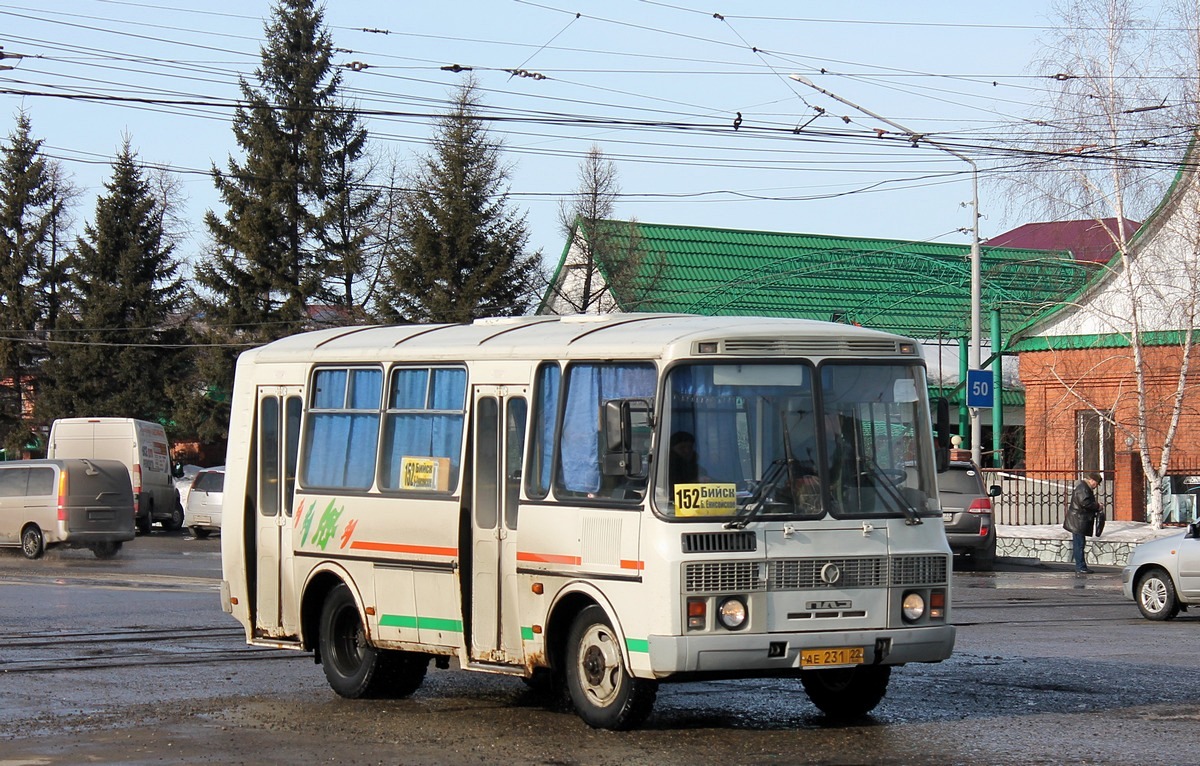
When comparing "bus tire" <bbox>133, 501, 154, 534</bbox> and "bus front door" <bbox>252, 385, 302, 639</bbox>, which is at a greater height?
"bus front door" <bbox>252, 385, 302, 639</bbox>

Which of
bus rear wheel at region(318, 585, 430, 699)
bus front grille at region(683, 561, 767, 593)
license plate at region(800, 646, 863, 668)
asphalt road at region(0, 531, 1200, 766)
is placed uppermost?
bus front grille at region(683, 561, 767, 593)

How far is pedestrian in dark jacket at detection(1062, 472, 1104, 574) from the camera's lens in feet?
88.4

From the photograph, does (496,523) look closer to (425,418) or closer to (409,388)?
(425,418)

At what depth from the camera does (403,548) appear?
1145 centimetres

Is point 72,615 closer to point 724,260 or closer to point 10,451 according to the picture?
point 724,260

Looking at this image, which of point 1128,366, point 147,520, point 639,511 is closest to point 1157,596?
point 639,511

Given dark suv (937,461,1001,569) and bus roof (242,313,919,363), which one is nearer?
bus roof (242,313,919,363)

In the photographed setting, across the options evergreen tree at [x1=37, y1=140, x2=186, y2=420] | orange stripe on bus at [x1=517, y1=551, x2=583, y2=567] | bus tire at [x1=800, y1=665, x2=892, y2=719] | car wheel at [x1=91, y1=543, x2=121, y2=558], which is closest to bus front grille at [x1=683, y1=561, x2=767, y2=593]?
orange stripe on bus at [x1=517, y1=551, x2=583, y2=567]

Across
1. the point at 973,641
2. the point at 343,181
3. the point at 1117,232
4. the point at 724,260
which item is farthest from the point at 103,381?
the point at 973,641

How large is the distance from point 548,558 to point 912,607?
223 cm

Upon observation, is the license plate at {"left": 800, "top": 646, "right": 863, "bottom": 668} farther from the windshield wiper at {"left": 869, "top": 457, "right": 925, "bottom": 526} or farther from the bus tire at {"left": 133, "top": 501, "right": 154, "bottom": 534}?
the bus tire at {"left": 133, "top": 501, "right": 154, "bottom": 534}

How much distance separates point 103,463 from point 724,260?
26427 millimetres

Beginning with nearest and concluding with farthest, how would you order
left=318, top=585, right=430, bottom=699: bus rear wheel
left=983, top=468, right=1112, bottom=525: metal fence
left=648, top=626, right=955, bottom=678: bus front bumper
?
left=648, top=626, right=955, bottom=678: bus front bumper < left=318, top=585, right=430, bottom=699: bus rear wheel < left=983, top=468, right=1112, bottom=525: metal fence

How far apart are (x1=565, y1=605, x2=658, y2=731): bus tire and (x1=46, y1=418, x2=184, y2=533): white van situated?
103ft
